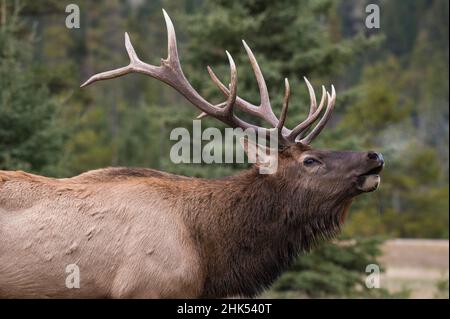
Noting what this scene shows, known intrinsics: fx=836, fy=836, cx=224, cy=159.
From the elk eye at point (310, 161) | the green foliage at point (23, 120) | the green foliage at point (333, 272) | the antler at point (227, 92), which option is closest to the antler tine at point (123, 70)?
the antler at point (227, 92)

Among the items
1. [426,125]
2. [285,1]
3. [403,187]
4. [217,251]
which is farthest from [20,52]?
[426,125]

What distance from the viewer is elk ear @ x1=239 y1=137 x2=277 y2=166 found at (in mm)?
6512

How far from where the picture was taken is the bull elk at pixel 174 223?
5.72 meters

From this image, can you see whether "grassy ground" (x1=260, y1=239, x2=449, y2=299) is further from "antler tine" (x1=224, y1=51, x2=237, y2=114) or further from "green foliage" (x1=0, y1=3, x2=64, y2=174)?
"antler tine" (x1=224, y1=51, x2=237, y2=114)

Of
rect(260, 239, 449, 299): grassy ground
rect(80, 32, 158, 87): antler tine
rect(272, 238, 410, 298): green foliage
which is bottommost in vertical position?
rect(260, 239, 449, 299): grassy ground

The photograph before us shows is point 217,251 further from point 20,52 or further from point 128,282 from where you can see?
point 20,52

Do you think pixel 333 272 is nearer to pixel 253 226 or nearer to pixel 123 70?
pixel 253 226

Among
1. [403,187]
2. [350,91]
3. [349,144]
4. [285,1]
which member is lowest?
[403,187]

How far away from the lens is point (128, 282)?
18.6ft

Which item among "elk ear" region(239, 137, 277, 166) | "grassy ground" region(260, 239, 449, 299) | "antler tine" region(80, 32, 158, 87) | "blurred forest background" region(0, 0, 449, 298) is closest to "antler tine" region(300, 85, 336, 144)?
"elk ear" region(239, 137, 277, 166)

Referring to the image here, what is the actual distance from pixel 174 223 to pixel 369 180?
4.82 ft

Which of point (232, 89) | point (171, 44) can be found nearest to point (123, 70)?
point (171, 44)

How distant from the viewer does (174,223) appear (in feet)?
19.6

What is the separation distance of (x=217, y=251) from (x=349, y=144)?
7.28 metres
